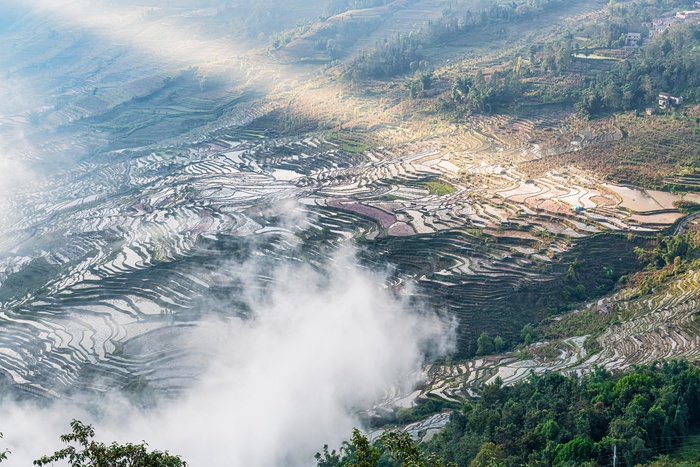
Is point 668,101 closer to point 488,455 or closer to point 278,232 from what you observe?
point 278,232

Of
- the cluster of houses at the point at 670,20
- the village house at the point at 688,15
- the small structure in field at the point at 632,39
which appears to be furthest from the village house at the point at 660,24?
the small structure in field at the point at 632,39

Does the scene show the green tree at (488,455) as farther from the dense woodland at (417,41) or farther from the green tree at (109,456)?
the dense woodland at (417,41)

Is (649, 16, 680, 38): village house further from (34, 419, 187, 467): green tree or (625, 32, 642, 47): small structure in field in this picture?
(34, 419, 187, 467): green tree

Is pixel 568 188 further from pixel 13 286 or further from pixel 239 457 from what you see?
pixel 13 286

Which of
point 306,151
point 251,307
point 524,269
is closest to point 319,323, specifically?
point 251,307

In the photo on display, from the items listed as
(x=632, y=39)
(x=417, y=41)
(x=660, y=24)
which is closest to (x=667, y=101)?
(x=632, y=39)

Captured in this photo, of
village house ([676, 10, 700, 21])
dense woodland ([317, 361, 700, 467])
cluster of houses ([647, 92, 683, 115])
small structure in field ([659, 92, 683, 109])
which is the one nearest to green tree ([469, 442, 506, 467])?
dense woodland ([317, 361, 700, 467])

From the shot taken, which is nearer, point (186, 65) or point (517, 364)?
point (517, 364)
